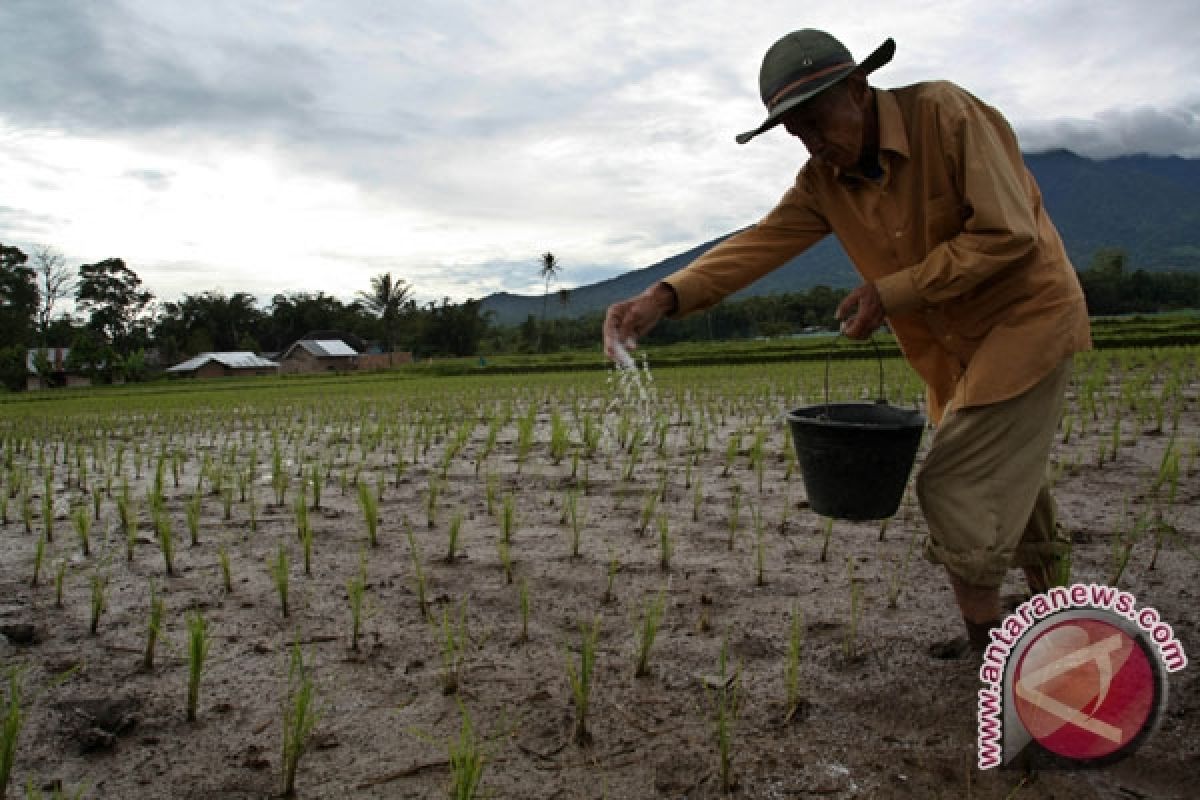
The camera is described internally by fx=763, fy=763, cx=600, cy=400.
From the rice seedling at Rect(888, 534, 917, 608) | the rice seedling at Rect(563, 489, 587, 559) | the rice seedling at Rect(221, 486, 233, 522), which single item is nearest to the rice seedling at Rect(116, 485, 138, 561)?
the rice seedling at Rect(221, 486, 233, 522)

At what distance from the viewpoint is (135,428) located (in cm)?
823

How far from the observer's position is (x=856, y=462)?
70.1 inches

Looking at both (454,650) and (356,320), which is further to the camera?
(356,320)

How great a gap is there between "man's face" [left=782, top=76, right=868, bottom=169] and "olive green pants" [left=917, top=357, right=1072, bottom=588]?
64 cm

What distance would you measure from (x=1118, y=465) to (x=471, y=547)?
3038mm

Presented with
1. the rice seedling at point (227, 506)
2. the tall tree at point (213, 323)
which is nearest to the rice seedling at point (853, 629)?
the rice seedling at point (227, 506)

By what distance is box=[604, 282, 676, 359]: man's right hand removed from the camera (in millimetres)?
2018

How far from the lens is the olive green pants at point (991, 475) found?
1602 millimetres

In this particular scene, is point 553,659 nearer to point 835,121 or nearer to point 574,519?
point 574,519

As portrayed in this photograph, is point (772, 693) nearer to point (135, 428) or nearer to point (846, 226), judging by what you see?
point (846, 226)

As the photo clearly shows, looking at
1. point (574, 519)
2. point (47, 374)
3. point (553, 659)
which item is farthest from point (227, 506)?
point (47, 374)

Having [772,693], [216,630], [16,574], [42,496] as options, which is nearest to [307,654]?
[216,630]

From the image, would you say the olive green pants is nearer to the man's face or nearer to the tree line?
the man's face

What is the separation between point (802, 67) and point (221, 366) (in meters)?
50.3
